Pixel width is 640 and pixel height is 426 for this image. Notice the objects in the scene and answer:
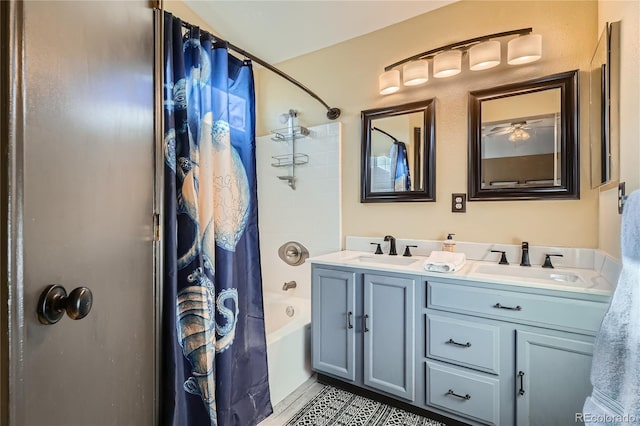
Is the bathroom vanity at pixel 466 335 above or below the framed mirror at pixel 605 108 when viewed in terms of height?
below

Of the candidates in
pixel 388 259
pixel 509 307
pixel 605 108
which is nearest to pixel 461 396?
pixel 509 307

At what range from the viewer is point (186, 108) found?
3.84 ft

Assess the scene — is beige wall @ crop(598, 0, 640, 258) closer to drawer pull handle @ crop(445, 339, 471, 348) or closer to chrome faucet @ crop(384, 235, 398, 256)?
drawer pull handle @ crop(445, 339, 471, 348)

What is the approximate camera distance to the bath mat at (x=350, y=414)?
1613 millimetres

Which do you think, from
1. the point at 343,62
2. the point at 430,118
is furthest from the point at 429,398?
the point at 343,62

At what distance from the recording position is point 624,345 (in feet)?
2.68

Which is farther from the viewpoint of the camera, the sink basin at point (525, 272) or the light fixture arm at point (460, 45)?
the light fixture arm at point (460, 45)

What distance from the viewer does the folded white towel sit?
1.56 meters

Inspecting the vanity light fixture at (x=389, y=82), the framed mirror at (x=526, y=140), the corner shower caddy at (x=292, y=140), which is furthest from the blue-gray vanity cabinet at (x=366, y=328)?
the vanity light fixture at (x=389, y=82)

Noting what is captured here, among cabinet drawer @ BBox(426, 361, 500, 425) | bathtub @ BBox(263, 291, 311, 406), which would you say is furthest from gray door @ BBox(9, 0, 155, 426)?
cabinet drawer @ BBox(426, 361, 500, 425)

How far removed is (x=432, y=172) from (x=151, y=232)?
174cm

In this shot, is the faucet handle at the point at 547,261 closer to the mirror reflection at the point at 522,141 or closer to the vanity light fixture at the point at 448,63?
the mirror reflection at the point at 522,141

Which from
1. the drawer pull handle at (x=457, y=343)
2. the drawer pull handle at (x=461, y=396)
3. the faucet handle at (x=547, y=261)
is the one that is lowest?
the drawer pull handle at (x=461, y=396)

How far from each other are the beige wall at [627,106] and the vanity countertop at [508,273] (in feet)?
Result: 0.59
